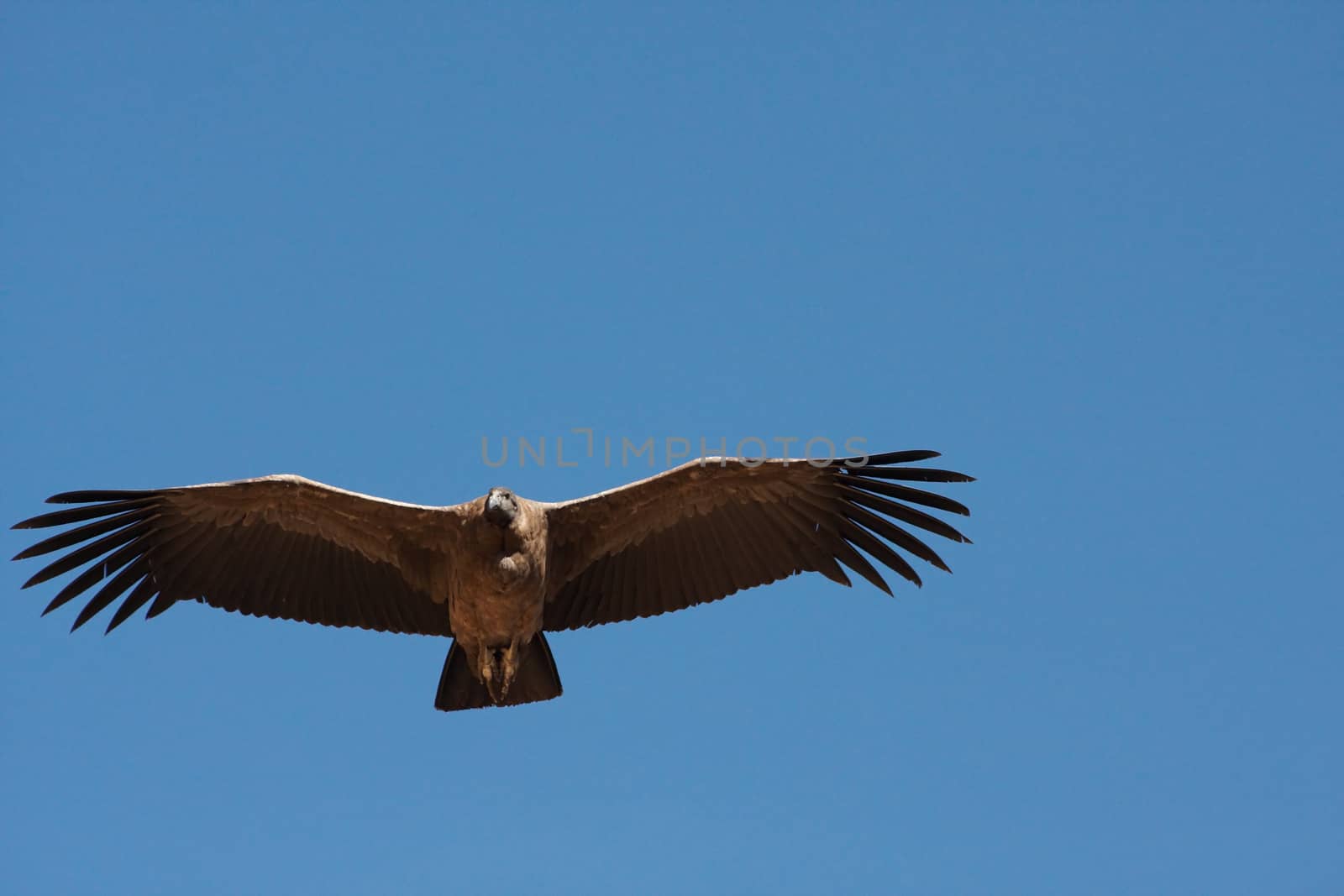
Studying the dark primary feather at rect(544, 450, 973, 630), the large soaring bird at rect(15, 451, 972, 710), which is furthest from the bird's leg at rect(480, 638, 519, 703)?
the dark primary feather at rect(544, 450, 973, 630)

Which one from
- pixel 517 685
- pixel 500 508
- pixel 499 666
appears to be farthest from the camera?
pixel 517 685

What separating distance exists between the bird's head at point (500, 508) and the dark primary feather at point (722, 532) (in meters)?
0.62

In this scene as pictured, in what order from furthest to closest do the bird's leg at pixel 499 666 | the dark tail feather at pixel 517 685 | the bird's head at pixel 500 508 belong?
the dark tail feather at pixel 517 685 → the bird's leg at pixel 499 666 → the bird's head at pixel 500 508

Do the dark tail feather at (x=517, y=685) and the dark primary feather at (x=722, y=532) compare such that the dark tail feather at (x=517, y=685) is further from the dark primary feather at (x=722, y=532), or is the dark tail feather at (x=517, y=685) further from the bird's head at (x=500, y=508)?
the bird's head at (x=500, y=508)

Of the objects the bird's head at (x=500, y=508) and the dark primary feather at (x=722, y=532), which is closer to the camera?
the bird's head at (x=500, y=508)

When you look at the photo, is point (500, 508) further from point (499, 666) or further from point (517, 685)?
point (517, 685)

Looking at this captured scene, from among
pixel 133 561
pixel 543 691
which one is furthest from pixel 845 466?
pixel 133 561

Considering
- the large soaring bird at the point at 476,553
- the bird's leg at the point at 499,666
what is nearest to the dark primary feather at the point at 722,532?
the large soaring bird at the point at 476,553

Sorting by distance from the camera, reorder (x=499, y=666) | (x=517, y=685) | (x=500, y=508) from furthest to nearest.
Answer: (x=517, y=685) → (x=499, y=666) → (x=500, y=508)

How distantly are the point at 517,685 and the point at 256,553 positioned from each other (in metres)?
2.46

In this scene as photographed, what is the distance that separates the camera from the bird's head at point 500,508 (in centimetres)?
1180

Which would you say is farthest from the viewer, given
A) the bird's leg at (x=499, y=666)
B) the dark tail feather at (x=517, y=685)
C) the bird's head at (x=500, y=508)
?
the dark tail feather at (x=517, y=685)

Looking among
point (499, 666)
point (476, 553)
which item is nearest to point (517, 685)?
point (499, 666)

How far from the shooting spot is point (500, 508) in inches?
464
